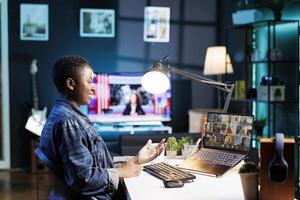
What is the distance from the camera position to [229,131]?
226 cm

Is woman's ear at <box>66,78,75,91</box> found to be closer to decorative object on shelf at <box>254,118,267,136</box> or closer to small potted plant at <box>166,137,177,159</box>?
small potted plant at <box>166,137,177,159</box>

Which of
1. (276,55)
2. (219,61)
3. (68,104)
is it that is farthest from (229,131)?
(219,61)

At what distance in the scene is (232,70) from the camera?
18.2 ft

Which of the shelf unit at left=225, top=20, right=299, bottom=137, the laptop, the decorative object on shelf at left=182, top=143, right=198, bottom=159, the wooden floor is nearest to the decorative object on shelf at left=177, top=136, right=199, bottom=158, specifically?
the decorative object on shelf at left=182, top=143, right=198, bottom=159

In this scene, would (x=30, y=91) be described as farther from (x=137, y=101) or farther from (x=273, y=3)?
(x=273, y=3)

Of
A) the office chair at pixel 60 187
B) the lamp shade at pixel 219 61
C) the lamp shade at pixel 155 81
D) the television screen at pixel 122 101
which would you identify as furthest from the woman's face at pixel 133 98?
the office chair at pixel 60 187

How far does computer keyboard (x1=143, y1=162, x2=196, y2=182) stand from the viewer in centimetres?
199

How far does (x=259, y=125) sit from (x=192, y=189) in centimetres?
315

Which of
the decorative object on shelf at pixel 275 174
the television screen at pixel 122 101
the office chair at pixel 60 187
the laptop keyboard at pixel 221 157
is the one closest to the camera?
the decorative object on shelf at pixel 275 174

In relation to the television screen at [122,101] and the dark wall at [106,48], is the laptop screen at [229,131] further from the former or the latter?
the dark wall at [106,48]

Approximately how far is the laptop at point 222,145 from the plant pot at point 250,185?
0.38 m

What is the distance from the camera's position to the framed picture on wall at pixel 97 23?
583cm

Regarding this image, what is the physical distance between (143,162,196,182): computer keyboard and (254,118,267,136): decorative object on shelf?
9.15ft

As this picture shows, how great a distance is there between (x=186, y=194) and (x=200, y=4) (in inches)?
190
